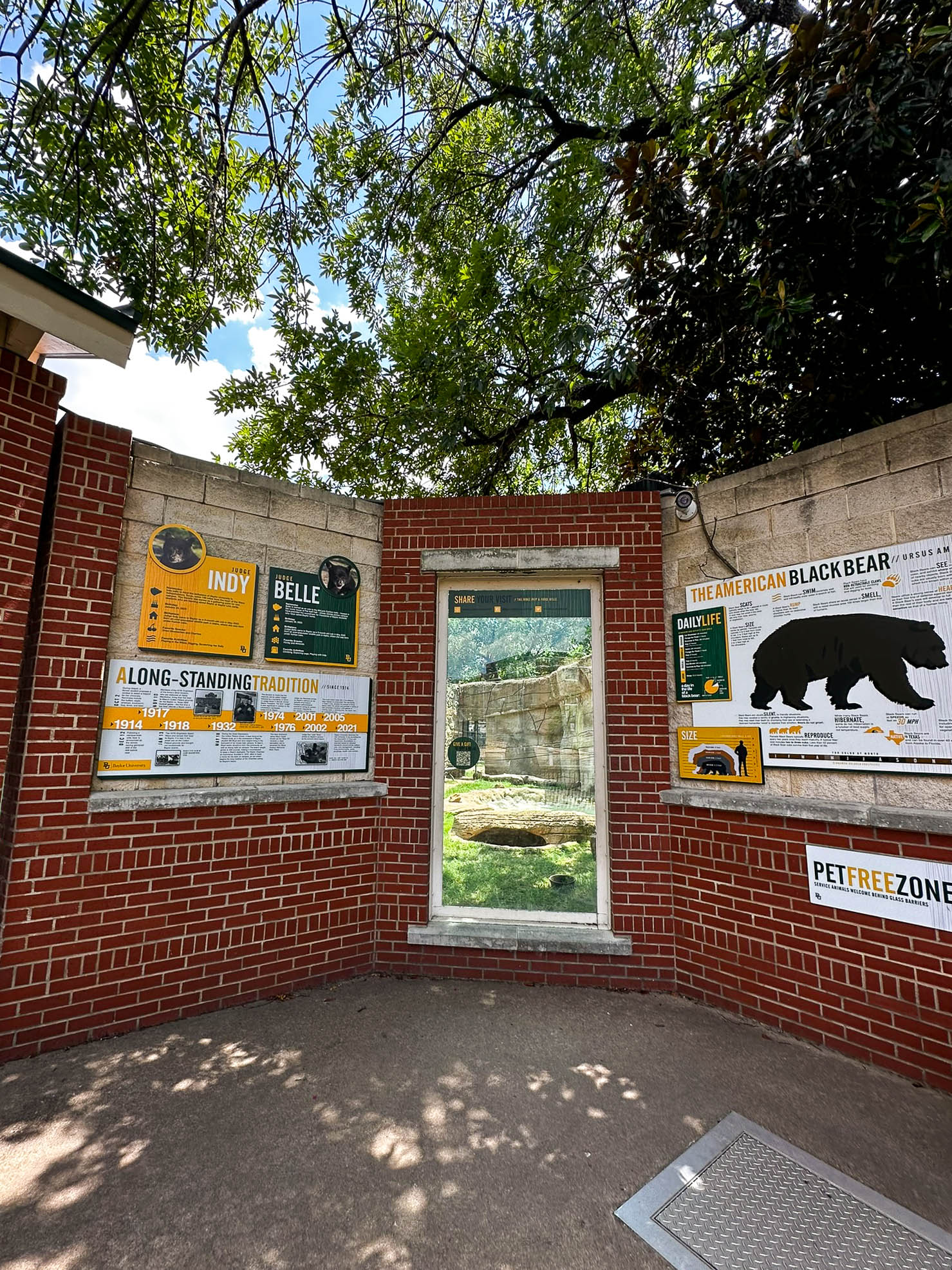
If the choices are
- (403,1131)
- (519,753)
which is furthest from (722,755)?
(403,1131)

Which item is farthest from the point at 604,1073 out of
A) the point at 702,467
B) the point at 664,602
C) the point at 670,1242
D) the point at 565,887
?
the point at 702,467

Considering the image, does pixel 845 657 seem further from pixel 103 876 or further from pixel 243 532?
pixel 103 876

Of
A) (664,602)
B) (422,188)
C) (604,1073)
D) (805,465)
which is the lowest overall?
(604,1073)

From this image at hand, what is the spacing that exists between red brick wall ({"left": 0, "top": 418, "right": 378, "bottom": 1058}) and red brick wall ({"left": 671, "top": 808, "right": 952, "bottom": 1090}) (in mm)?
2785

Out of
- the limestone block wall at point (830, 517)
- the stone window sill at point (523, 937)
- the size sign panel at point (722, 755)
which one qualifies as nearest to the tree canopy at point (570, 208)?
the limestone block wall at point (830, 517)

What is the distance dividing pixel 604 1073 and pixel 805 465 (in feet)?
12.8

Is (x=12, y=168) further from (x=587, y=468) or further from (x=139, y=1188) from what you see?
(x=587, y=468)

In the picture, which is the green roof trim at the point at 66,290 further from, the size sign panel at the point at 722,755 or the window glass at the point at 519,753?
the size sign panel at the point at 722,755

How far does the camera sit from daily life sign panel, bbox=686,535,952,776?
3213mm

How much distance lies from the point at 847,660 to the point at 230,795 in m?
4.10

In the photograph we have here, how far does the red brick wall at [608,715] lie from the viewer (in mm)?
4305

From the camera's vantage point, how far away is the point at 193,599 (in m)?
4.00

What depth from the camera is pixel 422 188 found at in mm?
6711

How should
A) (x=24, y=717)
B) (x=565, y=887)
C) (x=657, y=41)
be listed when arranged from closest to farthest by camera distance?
(x=24, y=717)
(x=565, y=887)
(x=657, y=41)
